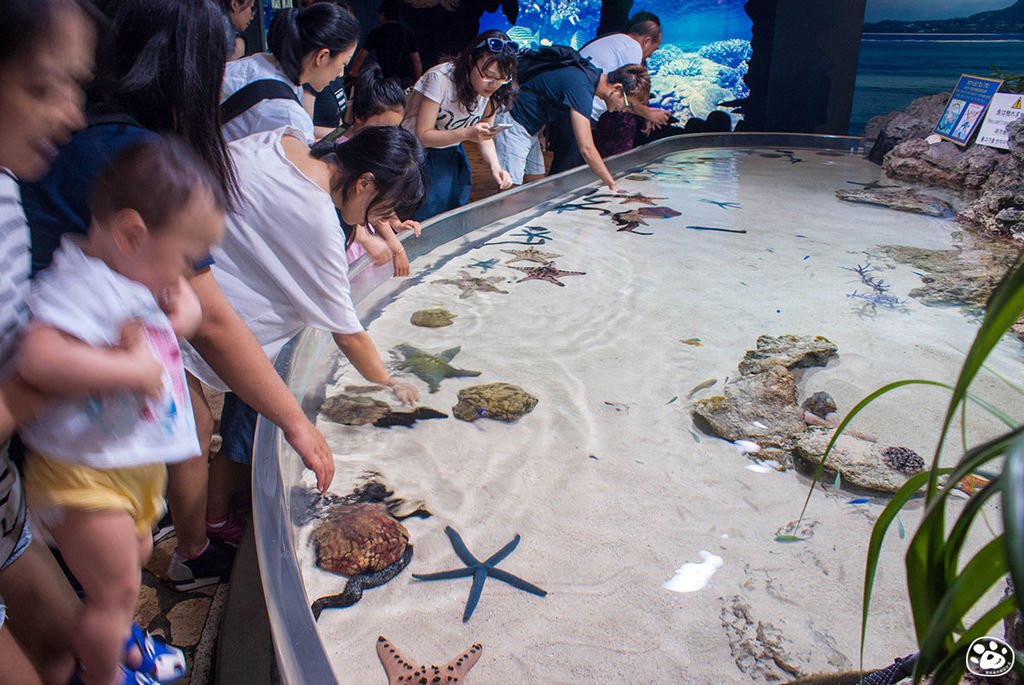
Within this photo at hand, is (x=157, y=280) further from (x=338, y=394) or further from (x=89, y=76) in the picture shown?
(x=338, y=394)

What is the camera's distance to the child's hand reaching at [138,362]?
1.17 meters

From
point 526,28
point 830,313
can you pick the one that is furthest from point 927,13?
point 830,313

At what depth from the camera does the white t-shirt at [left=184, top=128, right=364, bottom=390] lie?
2.08m

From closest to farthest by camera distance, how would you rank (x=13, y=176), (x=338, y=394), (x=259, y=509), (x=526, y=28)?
(x=13, y=176), (x=259, y=509), (x=338, y=394), (x=526, y=28)

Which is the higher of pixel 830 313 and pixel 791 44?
pixel 791 44

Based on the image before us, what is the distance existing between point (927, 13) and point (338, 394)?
12477 millimetres

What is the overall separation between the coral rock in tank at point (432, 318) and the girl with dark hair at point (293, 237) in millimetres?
1014

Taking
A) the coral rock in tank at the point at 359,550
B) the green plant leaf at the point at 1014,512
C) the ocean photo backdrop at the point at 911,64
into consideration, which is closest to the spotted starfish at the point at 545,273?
the coral rock in tank at the point at 359,550

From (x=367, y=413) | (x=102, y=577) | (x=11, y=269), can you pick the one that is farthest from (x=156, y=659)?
(x=367, y=413)

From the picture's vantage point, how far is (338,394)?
273cm

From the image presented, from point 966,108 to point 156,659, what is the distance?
9382 millimetres

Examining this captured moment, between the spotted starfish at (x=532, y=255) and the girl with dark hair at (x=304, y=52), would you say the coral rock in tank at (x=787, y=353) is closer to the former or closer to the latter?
the spotted starfish at (x=532, y=255)

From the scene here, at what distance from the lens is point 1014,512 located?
553 millimetres

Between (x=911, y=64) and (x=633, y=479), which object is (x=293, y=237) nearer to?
(x=633, y=479)
